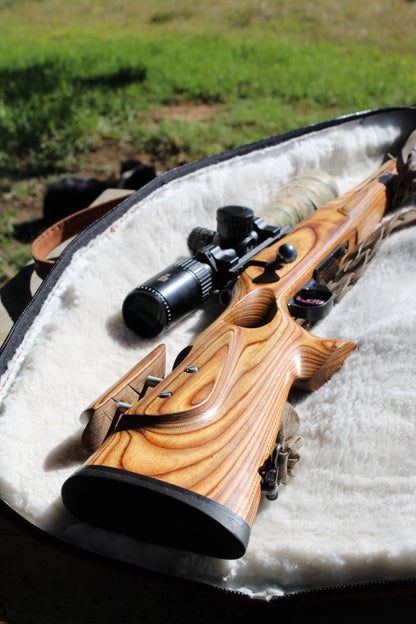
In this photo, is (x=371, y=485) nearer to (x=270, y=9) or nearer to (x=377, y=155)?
(x=377, y=155)

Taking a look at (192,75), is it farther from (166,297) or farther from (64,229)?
(166,297)

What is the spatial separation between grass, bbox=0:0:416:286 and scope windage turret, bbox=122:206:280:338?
7.01ft

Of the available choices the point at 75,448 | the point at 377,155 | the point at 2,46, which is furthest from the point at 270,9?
the point at 75,448

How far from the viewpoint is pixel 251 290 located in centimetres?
144

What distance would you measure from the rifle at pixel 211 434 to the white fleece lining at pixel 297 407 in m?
0.09

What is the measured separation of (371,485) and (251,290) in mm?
543

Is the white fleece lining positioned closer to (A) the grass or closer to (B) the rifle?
(B) the rifle

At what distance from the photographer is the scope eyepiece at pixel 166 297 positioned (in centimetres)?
152

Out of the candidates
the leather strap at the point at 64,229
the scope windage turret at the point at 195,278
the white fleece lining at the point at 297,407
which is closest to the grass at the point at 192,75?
the leather strap at the point at 64,229

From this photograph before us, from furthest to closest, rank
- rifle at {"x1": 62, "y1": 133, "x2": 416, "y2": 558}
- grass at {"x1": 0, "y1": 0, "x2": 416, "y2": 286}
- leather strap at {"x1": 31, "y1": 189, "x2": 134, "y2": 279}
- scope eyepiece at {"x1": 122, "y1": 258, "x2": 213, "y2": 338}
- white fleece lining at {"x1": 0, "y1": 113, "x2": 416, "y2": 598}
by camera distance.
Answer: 1. grass at {"x1": 0, "y1": 0, "x2": 416, "y2": 286}
2. leather strap at {"x1": 31, "y1": 189, "x2": 134, "y2": 279}
3. scope eyepiece at {"x1": 122, "y1": 258, "x2": 213, "y2": 338}
4. white fleece lining at {"x1": 0, "y1": 113, "x2": 416, "y2": 598}
5. rifle at {"x1": 62, "y1": 133, "x2": 416, "y2": 558}

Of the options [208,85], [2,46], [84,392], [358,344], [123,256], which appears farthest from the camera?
[2,46]

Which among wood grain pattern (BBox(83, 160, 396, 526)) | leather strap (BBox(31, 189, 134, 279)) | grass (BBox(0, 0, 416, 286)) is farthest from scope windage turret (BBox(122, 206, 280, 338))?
grass (BBox(0, 0, 416, 286))

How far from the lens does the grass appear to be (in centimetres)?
442

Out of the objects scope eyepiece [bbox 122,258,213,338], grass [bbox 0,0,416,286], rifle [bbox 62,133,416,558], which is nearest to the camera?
rifle [bbox 62,133,416,558]
